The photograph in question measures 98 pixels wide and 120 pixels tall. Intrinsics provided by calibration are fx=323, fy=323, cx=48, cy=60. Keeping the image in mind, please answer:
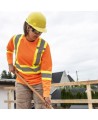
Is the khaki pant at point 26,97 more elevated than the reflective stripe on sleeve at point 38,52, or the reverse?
the reflective stripe on sleeve at point 38,52

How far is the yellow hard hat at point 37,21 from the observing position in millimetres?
2952

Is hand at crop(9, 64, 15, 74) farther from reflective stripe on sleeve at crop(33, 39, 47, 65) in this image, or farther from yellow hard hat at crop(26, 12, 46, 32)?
yellow hard hat at crop(26, 12, 46, 32)

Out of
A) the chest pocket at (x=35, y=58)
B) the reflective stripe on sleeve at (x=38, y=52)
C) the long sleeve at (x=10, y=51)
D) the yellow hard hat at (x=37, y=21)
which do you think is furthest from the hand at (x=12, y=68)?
the yellow hard hat at (x=37, y=21)

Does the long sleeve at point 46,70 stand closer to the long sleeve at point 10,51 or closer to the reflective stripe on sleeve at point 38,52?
the reflective stripe on sleeve at point 38,52

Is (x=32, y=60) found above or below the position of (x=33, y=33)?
below


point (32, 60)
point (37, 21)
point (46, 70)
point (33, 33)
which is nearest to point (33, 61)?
point (32, 60)

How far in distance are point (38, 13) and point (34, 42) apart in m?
0.27

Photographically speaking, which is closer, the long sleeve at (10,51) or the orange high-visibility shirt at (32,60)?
the orange high-visibility shirt at (32,60)

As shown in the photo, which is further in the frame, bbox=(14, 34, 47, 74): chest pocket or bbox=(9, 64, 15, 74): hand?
bbox=(9, 64, 15, 74): hand

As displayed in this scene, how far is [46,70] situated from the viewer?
9.87 feet

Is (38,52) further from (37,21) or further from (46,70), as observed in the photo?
(37,21)

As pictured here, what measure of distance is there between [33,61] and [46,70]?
147mm

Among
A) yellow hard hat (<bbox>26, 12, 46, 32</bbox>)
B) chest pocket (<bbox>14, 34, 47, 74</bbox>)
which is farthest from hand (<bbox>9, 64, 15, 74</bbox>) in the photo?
yellow hard hat (<bbox>26, 12, 46, 32</bbox>)

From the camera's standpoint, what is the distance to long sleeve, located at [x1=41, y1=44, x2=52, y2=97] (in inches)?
117
